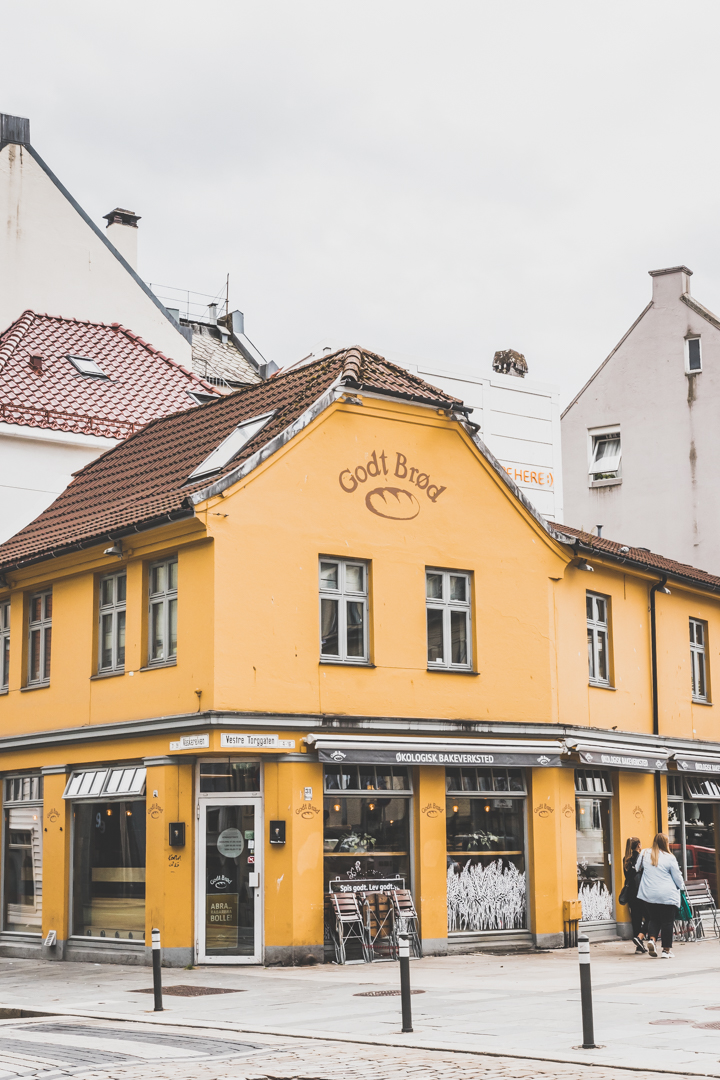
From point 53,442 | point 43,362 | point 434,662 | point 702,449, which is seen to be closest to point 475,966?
point 434,662

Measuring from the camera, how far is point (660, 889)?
18.7m

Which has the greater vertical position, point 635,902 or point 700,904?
point 635,902

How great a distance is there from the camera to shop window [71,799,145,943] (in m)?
19.8

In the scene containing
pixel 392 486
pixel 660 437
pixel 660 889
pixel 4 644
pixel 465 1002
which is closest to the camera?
pixel 465 1002

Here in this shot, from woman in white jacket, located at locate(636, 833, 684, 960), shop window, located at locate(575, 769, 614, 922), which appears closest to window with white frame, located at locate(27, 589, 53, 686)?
shop window, located at locate(575, 769, 614, 922)

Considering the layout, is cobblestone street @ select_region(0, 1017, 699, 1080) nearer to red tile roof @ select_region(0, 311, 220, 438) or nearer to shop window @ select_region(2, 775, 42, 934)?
shop window @ select_region(2, 775, 42, 934)

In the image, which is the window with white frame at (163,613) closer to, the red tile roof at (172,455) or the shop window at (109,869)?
the red tile roof at (172,455)

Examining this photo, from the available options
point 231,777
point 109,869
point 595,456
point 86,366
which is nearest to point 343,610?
point 231,777

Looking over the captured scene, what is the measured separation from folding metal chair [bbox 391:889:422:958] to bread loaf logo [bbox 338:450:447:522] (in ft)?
18.0

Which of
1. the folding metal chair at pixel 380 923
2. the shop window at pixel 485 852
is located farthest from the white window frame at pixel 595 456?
the folding metal chair at pixel 380 923

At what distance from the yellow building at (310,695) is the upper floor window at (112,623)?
0.04 meters

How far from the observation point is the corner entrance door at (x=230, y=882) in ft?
61.4

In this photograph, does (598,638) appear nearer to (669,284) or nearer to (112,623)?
(112,623)

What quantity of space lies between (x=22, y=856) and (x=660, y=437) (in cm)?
2106
